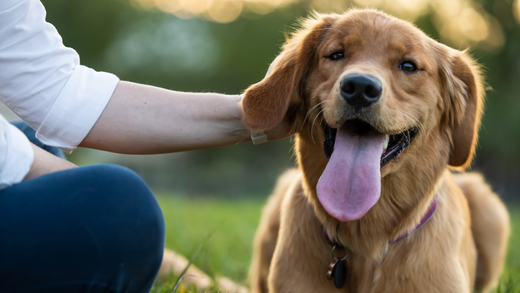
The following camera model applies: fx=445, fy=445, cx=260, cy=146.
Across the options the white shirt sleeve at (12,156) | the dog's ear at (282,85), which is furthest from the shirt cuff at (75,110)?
the dog's ear at (282,85)

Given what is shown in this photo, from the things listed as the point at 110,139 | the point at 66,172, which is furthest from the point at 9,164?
the point at 110,139

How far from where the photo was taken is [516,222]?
9.16 m

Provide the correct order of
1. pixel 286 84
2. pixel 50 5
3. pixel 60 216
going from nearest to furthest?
pixel 60 216 < pixel 286 84 < pixel 50 5

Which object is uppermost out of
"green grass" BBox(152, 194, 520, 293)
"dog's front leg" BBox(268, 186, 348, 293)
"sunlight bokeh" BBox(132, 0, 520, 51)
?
"dog's front leg" BBox(268, 186, 348, 293)

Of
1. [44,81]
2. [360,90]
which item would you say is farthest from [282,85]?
[44,81]

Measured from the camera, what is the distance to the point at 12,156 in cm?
148

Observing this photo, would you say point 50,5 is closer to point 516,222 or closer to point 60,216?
point 516,222

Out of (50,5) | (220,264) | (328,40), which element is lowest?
(50,5)

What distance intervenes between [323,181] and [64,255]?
47.9 inches

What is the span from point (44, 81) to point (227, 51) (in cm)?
2027

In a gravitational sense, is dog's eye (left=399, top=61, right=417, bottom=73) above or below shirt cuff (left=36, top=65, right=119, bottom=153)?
above

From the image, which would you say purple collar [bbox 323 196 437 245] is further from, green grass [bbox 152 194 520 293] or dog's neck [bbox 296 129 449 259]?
green grass [bbox 152 194 520 293]

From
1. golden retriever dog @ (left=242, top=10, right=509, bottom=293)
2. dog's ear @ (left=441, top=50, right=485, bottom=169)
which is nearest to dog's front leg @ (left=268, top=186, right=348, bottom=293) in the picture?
golden retriever dog @ (left=242, top=10, right=509, bottom=293)

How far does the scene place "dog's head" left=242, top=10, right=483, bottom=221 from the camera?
214 cm
